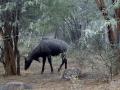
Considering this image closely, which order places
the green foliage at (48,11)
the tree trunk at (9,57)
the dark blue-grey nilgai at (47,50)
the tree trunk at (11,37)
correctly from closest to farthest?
the green foliage at (48,11)
the tree trunk at (11,37)
the tree trunk at (9,57)
the dark blue-grey nilgai at (47,50)

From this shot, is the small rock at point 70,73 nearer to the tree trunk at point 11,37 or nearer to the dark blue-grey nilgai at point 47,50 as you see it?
the tree trunk at point 11,37

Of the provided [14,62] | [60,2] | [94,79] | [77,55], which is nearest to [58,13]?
[60,2]

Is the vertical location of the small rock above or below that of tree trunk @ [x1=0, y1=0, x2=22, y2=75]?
below

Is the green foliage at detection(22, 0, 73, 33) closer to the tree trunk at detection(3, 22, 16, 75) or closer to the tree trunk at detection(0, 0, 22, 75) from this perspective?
the tree trunk at detection(0, 0, 22, 75)

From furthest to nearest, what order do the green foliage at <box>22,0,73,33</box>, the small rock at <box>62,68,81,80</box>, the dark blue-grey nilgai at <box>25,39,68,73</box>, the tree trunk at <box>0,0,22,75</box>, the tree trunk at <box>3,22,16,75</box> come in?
the dark blue-grey nilgai at <box>25,39,68,73</box> < the tree trunk at <box>3,22,16,75</box> < the tree trunk at <box>0,0,22,75</box> < the small rock at <box>62,68,81,80</box> < the green foliage at <box>22,0,73,33</box>

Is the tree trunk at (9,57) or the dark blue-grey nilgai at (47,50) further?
the dark blue-grey nilgai at (47,50)

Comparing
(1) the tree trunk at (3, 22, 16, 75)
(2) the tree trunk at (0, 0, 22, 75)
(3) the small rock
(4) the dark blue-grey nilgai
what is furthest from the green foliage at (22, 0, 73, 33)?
(4) the dark blue-grey nilgai

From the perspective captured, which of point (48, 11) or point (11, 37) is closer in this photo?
point (48, 11)

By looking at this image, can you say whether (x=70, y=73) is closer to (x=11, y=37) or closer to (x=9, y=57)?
(x=11, y=37)

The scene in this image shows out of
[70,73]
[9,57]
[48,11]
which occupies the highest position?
[48,11]

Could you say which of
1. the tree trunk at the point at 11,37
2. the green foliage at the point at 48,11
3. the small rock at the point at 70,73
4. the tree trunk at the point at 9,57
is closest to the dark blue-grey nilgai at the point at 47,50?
the tree trunk at the point at 11,37

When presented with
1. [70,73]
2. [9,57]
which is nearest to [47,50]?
[9,57]

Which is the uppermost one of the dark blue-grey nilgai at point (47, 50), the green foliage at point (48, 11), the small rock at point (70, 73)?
the green foliage at point (48, 11)

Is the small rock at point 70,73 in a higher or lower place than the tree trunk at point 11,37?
lower
